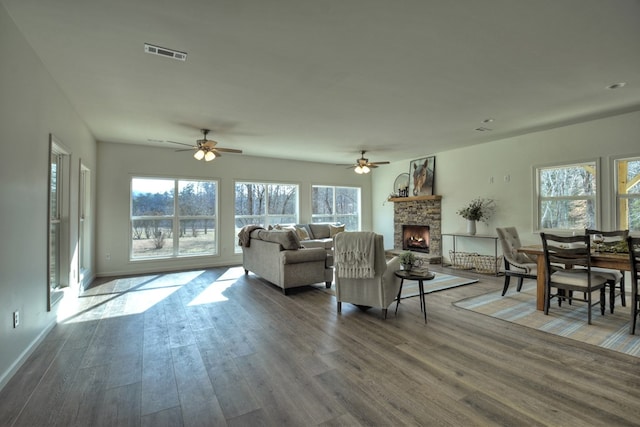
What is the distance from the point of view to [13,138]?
249 cm

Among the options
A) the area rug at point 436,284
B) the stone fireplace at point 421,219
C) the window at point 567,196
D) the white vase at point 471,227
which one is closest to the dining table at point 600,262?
the area rug at point 436,284

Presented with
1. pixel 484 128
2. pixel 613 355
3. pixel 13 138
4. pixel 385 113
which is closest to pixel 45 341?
pixel 13 138

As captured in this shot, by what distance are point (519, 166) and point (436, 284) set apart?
293 centimetres

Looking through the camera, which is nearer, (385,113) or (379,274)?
(379,274)

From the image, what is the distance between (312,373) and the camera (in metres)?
2.42

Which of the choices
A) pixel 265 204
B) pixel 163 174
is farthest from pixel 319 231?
pixel 163 174

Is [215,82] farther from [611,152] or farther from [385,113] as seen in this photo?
[611,152]

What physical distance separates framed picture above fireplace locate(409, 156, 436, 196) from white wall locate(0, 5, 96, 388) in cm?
717

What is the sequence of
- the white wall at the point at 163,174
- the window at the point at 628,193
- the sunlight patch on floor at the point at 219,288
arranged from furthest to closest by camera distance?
the white wall at the point at 163,174 → the window at the point at 628,193 → the sunlight patch on floor at the point at 219,288

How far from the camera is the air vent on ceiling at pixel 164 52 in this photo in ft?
9.00

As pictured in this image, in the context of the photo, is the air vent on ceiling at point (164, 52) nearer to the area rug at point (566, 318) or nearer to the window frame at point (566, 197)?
the area rug at point (566, 318)

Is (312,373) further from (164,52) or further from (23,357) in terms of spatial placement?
(164,52)

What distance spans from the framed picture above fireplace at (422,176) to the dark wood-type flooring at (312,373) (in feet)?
14.9

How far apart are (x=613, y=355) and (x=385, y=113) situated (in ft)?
12.1
